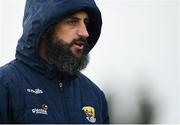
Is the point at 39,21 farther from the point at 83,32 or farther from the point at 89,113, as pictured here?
the point at 89,113

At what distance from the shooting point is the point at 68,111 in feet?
30.9

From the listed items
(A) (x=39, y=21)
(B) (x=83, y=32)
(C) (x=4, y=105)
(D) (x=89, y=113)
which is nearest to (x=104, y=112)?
(D) (x=89, y=113)

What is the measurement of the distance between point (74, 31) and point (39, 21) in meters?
0.32

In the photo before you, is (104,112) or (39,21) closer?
(39,21)

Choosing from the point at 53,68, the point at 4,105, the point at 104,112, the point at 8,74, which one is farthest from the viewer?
the point at 104,112

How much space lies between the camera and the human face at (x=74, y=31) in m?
9.56

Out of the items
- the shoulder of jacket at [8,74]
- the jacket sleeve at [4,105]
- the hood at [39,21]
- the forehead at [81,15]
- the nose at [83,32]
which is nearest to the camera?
the jacket sleeve at [4,105]

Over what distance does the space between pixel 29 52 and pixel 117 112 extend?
13516mm

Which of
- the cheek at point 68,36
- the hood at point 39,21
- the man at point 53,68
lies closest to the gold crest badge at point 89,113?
the man at point 53,68

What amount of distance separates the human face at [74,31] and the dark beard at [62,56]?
4 cm

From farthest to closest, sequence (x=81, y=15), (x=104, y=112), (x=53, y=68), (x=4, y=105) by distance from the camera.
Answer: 1. (x=104, y=112)
2. (x=81, y=15)
3. (x=53, y=68)
4. (x=4, y=105)

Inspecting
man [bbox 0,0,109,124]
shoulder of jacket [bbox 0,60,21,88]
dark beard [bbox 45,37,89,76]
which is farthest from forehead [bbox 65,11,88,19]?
shoulder of jacket [bbox 0,60,21,88]

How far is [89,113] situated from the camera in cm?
962

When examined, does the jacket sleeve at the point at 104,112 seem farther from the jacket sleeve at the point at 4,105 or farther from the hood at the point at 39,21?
the jacket sleeve at the point at 4,105
